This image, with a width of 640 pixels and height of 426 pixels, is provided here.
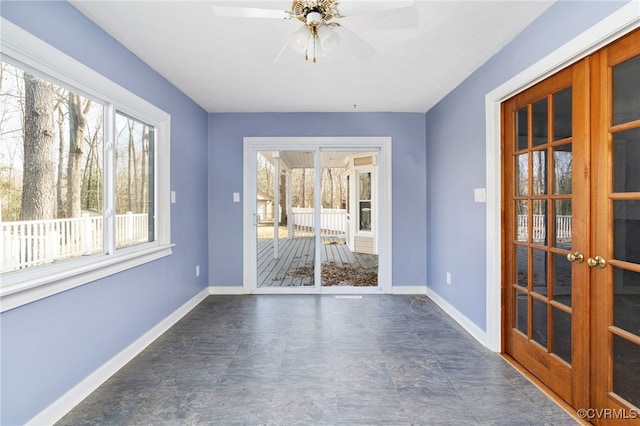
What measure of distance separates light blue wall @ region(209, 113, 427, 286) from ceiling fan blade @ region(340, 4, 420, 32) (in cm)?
199

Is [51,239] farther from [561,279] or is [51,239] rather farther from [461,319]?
[461,319]

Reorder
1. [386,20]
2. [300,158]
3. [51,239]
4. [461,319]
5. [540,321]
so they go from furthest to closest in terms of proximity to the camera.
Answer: [300,158]
[461,319]
[540,321]
[386,20]
[51,239]

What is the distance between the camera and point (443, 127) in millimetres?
3584

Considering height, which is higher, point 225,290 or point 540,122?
point 540,122

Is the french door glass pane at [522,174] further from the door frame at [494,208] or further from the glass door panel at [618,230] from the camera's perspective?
the glass door panel at [618,230]

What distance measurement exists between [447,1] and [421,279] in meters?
3.21

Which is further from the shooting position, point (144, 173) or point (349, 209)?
point (349, 209)

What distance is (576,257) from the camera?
70.2 inches

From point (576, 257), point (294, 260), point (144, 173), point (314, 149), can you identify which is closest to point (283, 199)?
point (294, 260)

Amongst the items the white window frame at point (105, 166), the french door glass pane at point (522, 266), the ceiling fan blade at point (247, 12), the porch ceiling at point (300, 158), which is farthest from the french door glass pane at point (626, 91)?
the porch ceiling at point (300, 158)

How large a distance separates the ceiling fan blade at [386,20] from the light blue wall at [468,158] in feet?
2.58

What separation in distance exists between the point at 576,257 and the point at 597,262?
11 centimetres

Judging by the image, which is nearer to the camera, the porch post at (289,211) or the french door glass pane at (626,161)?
the french door glass pane at (626,161)

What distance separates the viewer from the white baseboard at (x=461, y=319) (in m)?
2.76
